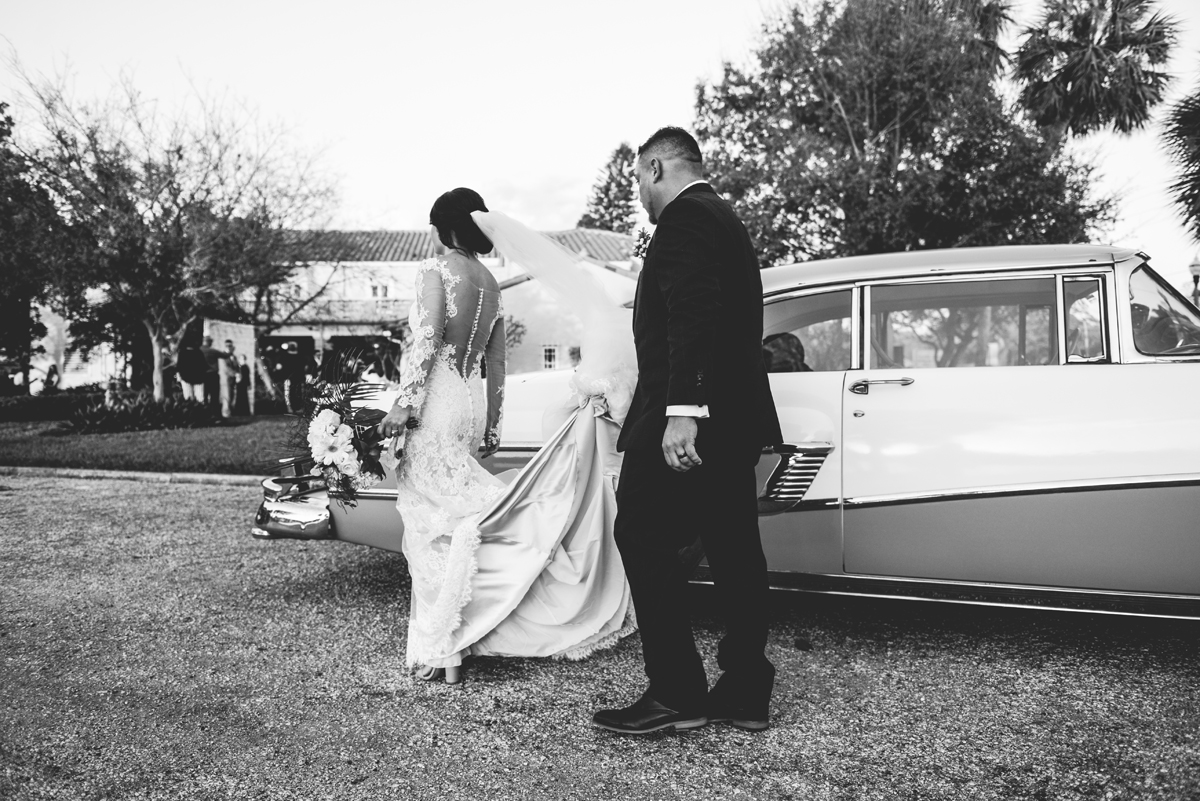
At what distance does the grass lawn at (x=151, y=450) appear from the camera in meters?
10.2

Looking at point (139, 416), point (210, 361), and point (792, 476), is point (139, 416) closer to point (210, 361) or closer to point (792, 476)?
point (210, 361)

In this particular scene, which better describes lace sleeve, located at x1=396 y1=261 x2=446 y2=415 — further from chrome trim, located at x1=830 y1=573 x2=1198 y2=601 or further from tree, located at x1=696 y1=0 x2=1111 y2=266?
tree, located at x1=696 y1=0 x2=1111 y2=266

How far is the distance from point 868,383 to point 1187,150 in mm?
10337

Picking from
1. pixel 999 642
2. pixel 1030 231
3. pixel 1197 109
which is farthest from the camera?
pixel 1030 231

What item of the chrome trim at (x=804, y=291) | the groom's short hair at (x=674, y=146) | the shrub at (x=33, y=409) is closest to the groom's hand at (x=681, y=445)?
the groom's short hair at (x=674, y=146)

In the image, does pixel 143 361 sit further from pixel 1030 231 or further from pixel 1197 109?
pixel 1197 109

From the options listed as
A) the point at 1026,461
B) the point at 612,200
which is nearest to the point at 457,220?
the point at 1026,461

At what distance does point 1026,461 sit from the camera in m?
3.18

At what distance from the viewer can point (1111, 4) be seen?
16984 millimetres

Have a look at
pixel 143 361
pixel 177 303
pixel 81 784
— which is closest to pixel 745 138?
pixel 177 303

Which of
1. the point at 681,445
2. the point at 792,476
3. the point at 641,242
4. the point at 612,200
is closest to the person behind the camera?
the point at 681,445

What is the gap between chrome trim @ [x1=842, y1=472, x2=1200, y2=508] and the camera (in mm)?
3020

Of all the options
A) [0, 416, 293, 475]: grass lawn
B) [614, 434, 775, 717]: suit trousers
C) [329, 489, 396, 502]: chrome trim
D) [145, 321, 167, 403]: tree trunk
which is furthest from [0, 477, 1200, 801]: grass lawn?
[145, 321, 167, 403]: tree trunk

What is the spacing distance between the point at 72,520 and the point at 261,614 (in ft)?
11.7
